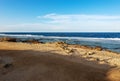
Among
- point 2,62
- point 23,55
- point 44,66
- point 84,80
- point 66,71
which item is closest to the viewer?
point 84,80

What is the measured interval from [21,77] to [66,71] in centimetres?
184

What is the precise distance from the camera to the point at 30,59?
39.1ft

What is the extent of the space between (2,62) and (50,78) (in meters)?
3.19

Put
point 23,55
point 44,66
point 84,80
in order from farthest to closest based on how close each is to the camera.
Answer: point 23,55
point 44,66
point 84,80

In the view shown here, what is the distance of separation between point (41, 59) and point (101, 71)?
3.12 meters

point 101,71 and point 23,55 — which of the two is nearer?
point 101,71

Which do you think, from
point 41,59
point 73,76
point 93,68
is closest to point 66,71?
point 73,76

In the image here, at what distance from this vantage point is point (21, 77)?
31.1 feet

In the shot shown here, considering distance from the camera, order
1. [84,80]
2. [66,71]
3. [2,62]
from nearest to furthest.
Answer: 1. [84,80]
2. [66,71]
3. [2,62]

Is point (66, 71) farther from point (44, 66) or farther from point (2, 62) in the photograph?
point (2, 62)

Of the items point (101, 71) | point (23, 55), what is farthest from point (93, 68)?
point (23, 55)

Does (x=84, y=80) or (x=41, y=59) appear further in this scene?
(x=41, y=59)

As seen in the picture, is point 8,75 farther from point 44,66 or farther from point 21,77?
point 44,66

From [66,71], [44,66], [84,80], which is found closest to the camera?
[84,80]
